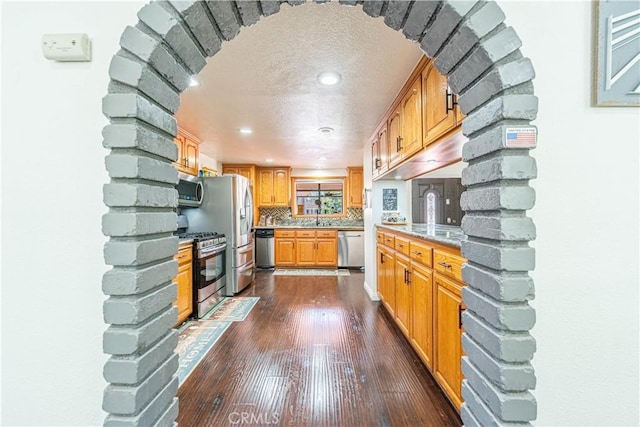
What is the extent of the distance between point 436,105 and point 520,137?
3.17 feet

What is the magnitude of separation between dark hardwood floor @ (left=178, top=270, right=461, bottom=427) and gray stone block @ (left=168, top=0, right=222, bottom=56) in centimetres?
178

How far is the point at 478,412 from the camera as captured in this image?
2.78ft

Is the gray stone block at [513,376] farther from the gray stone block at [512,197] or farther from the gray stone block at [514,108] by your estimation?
the gray stone block at [514,108]

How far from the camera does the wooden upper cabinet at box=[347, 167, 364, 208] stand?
5.96m

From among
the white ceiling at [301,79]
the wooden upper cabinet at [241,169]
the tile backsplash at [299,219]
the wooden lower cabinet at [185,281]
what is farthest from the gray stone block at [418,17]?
the tile backsplash at [299,219]

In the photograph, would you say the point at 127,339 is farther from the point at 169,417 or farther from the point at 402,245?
the point at 402,245

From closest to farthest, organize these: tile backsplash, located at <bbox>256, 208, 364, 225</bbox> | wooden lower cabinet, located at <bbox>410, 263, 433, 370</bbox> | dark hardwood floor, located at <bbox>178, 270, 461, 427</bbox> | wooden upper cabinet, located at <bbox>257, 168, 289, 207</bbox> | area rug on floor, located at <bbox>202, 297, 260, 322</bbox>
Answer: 1. dark hardwood floor, located at <bbox>178, 270, 461, 427</bbox>
2. wooden lower cabinet, located at <bbox>410, 263, 433, 370</bbox>
3. area rug on floor, located at <bbox>202, 297, 260, 322</bbox>
4. wooden upper cabinet, located at <bbox>257, 168, 289, 207</bbox>
5. tile backsplash, located at <bbox>256, 208, 364, 225</bbox>

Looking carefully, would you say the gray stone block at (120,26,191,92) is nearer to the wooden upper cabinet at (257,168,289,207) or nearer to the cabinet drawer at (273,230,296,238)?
the cabinet drawer at (273,230,296,238)

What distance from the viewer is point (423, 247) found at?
75.5 inches

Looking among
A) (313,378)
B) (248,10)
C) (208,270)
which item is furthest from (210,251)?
(248,10)

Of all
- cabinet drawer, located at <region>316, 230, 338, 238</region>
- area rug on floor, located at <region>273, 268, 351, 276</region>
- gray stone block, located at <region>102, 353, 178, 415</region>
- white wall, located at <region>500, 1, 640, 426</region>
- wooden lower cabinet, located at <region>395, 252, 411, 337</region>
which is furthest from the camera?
cabinet drawer, located at <region>316, 230, 338, 238</region>

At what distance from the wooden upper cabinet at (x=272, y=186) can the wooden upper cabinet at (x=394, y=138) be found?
352 centimetres

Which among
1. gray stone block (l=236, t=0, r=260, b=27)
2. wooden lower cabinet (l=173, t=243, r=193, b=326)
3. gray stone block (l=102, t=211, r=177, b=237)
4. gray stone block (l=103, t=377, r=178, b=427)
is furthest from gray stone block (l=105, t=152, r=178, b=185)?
wooden lower cabinet (l=173, t=243, r=193, b=326)

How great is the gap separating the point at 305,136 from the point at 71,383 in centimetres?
317
